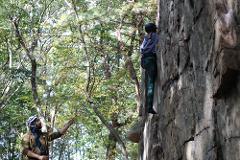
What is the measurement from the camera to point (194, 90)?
26.7ft

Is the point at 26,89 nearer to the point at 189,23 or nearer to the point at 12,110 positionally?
the point at 12,110

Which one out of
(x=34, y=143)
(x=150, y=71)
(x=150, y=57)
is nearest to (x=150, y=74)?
(x=150, y=71)

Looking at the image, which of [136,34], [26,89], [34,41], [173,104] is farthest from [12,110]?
[173,104]

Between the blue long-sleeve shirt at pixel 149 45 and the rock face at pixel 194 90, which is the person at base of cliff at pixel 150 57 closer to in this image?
the blue long-sleeve shirt at pixel 149 45

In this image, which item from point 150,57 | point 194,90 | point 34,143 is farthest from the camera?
point 150,57

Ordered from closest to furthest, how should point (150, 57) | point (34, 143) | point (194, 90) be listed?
point (194, 90), point (34, 143), point (150, 57)

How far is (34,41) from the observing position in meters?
21.3

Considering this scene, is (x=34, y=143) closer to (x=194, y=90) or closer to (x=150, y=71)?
(x=150, y=71)

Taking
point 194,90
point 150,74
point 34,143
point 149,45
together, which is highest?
point 149,45

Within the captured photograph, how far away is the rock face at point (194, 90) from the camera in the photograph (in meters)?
6.20

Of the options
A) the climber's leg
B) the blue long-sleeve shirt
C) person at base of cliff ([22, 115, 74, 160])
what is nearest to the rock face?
the climber's leg

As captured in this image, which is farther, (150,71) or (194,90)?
(150,71)

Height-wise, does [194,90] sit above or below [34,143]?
above

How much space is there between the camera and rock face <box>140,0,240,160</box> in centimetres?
620
